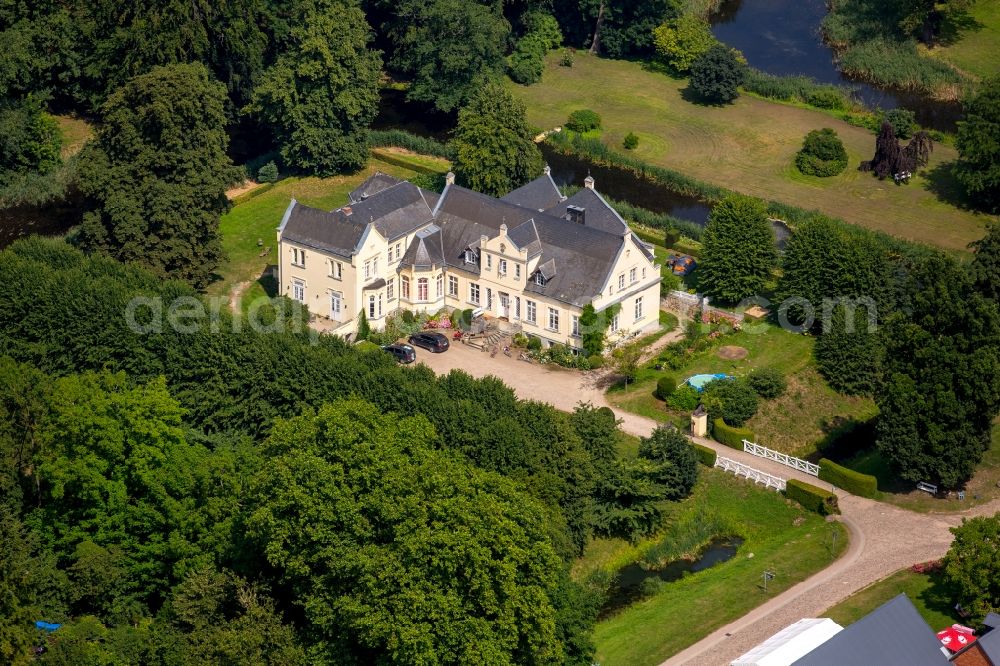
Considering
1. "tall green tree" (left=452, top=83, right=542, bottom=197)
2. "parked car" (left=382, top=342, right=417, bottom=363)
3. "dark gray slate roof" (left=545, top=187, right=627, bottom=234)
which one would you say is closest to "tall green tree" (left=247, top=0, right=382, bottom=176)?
"tall green tree" (left=452, top=83, right=542, bottom=197)

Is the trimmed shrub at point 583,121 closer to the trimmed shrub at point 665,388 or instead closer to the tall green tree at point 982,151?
the tall green tree at point 982,151

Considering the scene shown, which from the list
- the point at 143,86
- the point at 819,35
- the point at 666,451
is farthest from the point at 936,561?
the point at 819,35

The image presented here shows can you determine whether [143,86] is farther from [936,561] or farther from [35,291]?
[936,561]

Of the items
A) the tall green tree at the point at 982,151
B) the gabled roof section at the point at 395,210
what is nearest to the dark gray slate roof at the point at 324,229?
the gabled roof section at the point at 395,210

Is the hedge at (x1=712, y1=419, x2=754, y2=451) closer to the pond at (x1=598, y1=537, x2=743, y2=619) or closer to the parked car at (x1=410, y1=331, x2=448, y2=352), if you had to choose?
the pond at (x1=598, y1=537, x2=743, y2=619)

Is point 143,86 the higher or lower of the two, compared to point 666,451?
higher
